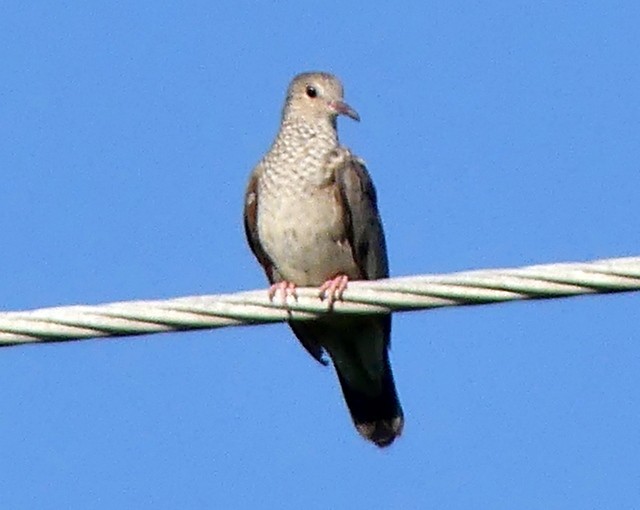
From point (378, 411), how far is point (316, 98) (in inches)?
66.2

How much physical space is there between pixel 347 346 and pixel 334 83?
1.48m

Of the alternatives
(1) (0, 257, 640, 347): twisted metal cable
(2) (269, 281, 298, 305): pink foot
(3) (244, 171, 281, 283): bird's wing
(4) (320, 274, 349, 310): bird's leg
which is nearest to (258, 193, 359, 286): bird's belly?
(3) (244, 171, 281, 283): bird's wing

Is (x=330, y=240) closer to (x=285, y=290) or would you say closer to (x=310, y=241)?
(x=310, y=241)

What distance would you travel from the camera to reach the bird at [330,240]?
899 cm

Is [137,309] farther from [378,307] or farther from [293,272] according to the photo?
[293,272]

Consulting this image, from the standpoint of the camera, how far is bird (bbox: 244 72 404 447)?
8.99 m

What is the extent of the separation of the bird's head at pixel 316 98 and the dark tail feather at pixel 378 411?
4.34 feet

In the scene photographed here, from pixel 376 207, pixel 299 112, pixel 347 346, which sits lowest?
pixel 347 346

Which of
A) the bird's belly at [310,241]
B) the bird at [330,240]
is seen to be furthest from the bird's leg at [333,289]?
the bird's belly at [310,241]

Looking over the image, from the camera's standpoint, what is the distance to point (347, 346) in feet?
30.4

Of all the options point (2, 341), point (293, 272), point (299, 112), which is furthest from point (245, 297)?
point (299, 112)

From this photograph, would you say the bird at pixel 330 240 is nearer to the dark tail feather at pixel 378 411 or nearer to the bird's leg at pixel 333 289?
the dark tail feather at pixel 378 411

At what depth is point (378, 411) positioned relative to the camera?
30.8ft

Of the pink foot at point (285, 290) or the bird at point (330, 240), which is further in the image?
the bird at point (330, 240)
